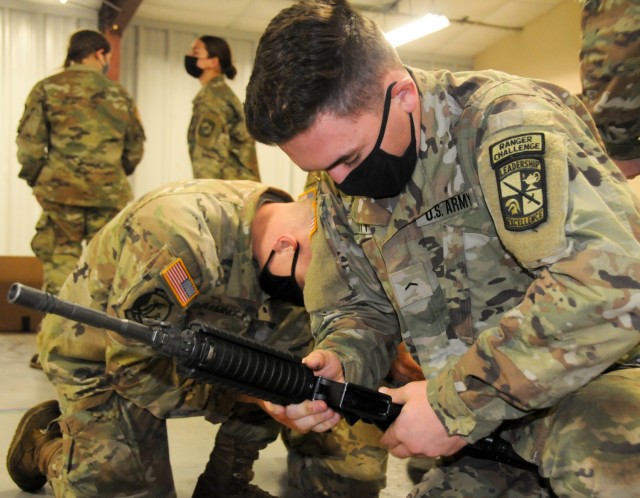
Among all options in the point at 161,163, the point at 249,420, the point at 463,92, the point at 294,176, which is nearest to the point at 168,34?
the point at 161,163

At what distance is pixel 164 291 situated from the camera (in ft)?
6.07

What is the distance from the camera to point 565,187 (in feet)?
3.94

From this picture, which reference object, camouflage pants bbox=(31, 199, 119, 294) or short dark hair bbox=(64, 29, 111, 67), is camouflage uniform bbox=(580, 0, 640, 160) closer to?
→ short dark hair bbox=(64, 29, 111, 67)

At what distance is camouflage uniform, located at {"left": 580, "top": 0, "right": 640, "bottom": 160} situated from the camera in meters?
1.98

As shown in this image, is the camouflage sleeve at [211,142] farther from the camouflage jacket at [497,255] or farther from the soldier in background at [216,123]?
the camouflage jacket at [497,255]

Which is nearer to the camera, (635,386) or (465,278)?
(635,386)

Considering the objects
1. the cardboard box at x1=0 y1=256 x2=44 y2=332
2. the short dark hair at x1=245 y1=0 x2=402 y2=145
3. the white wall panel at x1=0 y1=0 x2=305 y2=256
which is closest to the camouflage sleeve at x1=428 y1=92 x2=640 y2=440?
the short dark hair at x1=245 y1=0 x2=402 y2=145

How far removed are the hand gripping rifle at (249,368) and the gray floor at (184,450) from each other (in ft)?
3.55

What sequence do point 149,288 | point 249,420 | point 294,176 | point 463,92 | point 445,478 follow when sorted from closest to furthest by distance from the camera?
point 463,92, point 445,478, point 149,288, point 249,420, point 294,176

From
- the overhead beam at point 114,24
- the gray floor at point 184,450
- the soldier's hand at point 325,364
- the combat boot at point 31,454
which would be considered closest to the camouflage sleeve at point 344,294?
the soldier's hand at point 325,364

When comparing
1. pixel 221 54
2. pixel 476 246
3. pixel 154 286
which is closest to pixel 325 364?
pixel 476 246

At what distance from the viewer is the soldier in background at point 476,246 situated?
1.21 metres

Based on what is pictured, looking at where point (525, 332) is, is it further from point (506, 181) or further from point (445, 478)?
point (445, 478)

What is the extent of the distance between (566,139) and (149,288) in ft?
3.44
